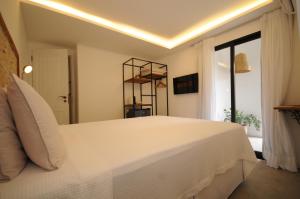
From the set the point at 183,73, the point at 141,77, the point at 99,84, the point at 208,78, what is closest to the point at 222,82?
the point at 208,78

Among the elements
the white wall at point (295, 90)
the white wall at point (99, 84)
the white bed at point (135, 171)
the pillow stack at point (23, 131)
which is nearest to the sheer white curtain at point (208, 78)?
the white wall at point (295, 90)

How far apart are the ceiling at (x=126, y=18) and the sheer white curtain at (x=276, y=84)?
30cm

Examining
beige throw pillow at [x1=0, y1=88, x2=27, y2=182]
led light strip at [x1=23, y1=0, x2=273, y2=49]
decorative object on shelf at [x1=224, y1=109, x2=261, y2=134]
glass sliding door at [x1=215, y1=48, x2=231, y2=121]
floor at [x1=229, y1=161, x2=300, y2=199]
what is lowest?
floor at [x1=229, y1=161, x2=300, y2=199]

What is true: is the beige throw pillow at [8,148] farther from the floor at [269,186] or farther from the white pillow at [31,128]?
the floor at [269,186]

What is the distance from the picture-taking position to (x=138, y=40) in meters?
3.02

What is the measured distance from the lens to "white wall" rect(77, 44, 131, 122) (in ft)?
10.4

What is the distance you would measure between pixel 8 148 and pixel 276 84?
2938 mm

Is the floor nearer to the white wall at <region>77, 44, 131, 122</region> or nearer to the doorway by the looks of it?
the doorway

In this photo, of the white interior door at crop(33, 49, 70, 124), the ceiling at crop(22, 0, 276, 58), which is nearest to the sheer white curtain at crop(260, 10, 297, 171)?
the ceiling at crop(22, 0, 276, 58)

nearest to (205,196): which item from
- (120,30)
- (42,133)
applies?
(42,133)

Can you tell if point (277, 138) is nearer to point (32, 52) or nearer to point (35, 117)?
point (35, 117)

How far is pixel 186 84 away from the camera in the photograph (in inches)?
139

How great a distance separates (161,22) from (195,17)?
621 millimetres

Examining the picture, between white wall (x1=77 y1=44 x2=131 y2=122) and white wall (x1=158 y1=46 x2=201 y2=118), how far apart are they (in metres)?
1.36
